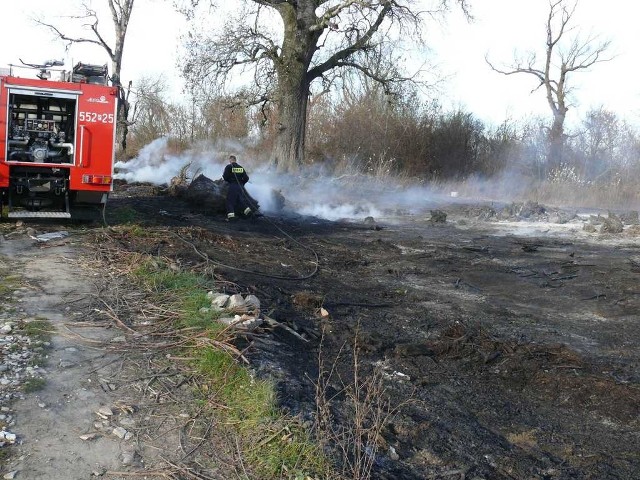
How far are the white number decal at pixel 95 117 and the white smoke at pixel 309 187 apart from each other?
Result: 7637 millimetres

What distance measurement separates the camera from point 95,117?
34.0 feet

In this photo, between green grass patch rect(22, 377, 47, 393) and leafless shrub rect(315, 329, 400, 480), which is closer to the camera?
leafless shrub rect(315, 329, 400, 480)

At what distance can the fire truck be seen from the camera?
33.2ft

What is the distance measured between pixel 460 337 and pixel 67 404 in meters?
4.05

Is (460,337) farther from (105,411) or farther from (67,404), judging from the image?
(67,404)

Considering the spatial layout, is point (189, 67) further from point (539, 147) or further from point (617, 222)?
point (539, 147)

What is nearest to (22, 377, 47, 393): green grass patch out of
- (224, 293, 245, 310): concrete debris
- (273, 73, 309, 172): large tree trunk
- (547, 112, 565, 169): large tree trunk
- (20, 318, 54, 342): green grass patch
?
(20, 318, 54, 342): green grass patch

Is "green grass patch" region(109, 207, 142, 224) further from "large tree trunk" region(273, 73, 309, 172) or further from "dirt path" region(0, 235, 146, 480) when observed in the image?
"large tree trunk" region(273, 73, 309, 172)

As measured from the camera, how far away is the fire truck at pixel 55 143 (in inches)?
398

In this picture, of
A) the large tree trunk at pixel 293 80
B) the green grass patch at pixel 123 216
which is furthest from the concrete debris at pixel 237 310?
the large tree trunk at pixel 293 80

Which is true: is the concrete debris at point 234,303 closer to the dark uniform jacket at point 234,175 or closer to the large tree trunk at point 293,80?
the dark uniform jacket at point 234,175

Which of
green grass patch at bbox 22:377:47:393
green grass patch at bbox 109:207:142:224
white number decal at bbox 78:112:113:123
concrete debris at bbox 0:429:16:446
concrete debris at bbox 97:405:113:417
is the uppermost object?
white number decal at bbox 78:112:113:123

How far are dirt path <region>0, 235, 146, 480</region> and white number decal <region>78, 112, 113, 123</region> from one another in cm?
438

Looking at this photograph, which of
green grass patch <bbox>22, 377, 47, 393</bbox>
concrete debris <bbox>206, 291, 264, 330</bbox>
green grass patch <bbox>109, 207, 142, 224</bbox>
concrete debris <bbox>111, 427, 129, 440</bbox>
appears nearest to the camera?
concrete debris <bbox>111, 427, 129, 440</bbox>
